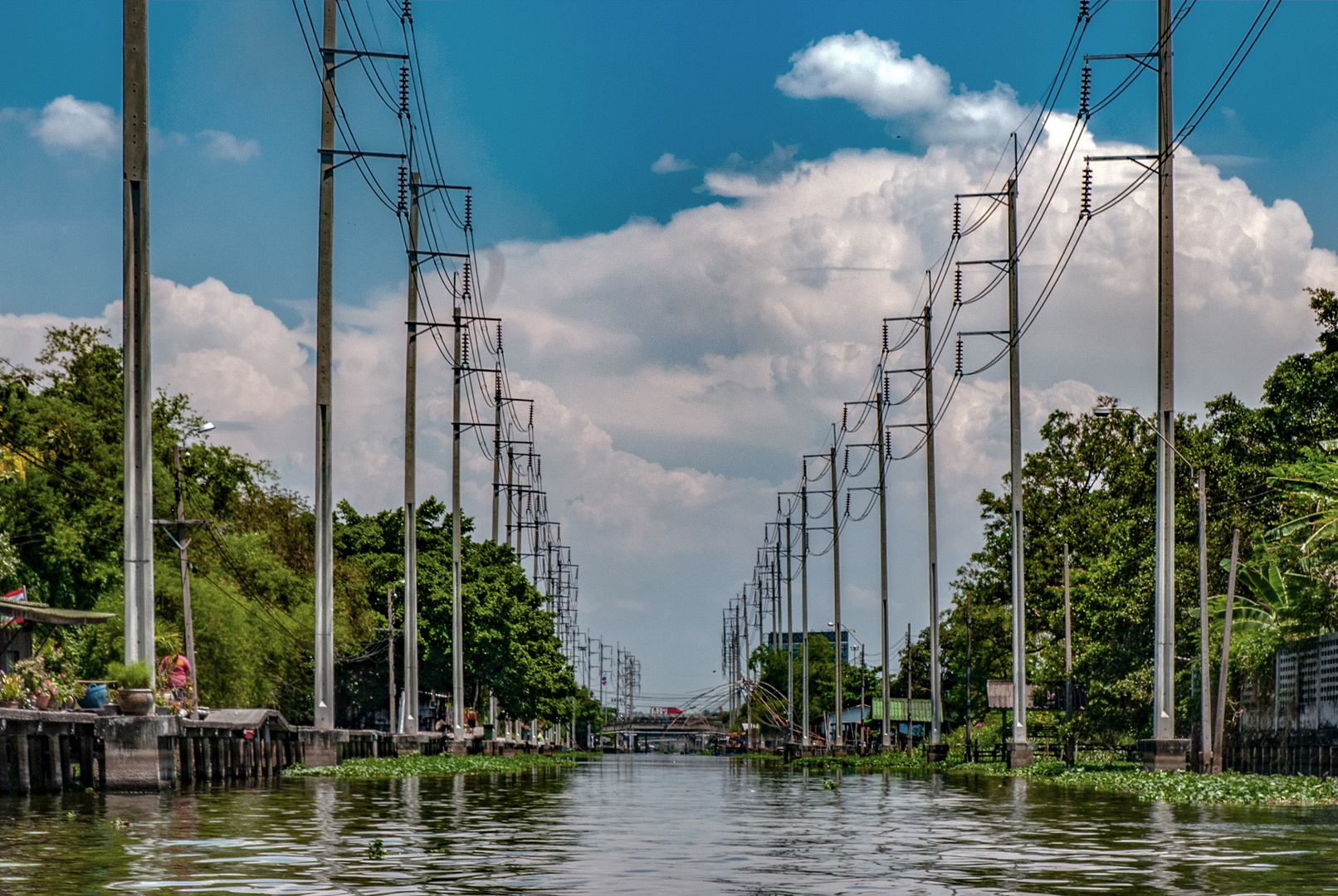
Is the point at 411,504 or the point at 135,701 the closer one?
the point at 135,701

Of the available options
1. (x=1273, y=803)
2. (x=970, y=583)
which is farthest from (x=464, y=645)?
(x=1273, y=803)

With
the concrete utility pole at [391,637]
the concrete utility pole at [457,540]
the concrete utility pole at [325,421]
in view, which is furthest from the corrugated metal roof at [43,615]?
the concrete utility pole at [391,637]

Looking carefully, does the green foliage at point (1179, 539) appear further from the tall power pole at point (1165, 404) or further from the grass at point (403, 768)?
the grass at point (403, 768)

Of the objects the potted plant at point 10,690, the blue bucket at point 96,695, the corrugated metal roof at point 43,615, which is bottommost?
the blue bucket at point 96,695

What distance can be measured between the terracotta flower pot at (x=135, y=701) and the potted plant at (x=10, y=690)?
3089mm

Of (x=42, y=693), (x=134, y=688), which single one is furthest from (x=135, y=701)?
(x=42, y=693)

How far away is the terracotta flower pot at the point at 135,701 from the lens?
25.9 metres

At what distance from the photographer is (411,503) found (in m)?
54.2

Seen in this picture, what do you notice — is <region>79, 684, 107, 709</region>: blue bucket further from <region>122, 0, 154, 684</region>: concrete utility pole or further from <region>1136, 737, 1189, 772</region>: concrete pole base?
<region>1136, 737, 1189, 772</region>: concrete pole base

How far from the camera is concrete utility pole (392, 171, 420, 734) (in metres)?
52.8

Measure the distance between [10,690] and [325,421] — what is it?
562 inches

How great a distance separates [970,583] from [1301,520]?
3893 cm

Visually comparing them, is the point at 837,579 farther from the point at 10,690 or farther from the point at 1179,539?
the point at 10,690

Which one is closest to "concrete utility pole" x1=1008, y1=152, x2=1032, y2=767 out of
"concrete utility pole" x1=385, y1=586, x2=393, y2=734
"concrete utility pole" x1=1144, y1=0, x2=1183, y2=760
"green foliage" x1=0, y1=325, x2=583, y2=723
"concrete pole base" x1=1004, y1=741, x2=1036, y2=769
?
"concrete pole base" x1=1004, y1=741, x2=1036, y2=769
